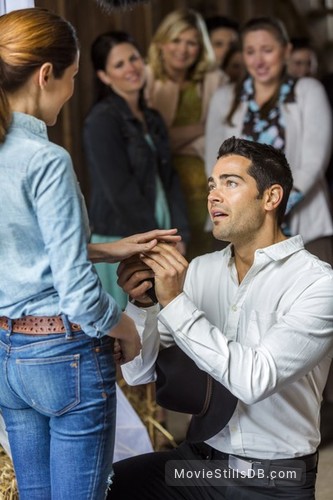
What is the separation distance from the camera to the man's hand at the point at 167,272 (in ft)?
5.72

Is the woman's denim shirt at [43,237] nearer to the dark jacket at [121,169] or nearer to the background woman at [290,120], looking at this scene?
the dark jacket at [121,169]

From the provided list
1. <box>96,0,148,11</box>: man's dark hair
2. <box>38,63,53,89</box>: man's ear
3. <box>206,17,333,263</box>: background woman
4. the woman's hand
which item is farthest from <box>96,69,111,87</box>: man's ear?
<box>38,63,53,89</box>: man's ear

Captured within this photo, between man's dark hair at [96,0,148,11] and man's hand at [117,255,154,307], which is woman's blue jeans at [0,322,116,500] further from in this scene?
man's dark hair at [96,0,148,11]

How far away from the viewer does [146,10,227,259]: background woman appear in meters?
3.63

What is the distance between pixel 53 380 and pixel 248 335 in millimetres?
517

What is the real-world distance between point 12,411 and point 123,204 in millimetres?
1681

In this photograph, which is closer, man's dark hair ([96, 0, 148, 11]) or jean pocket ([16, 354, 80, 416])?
jean pocket ([16, 354, 80, 416])

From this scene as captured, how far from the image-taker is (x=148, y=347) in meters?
1.93

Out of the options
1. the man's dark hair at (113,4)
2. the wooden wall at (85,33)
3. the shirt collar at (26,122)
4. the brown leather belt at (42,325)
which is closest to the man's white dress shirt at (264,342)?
the brown leather belt at (42,325)

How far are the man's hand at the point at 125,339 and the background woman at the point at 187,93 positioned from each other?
1944 millimetres

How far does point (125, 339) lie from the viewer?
1.65m

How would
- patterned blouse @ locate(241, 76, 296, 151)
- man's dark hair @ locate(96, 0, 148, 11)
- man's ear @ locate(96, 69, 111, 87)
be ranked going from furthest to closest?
1. man's ear @ locate(96, 69, 111, 87)
2. patterned blouse @ locate(241, 76, 296, 151)
3. man's dark hair @ locate(96, 0, 148, 11)

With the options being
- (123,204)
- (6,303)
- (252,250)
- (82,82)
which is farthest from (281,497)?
(82,82)

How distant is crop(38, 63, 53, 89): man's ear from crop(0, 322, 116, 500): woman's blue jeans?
1.44 ft
